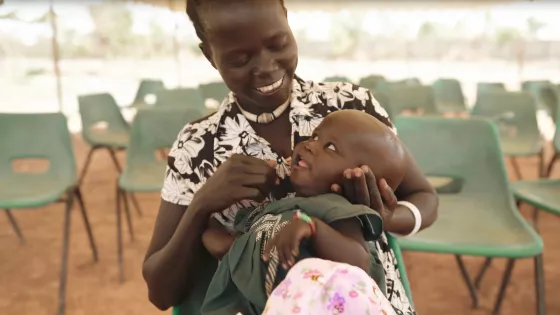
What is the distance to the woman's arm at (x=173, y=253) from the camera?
938 millimetres

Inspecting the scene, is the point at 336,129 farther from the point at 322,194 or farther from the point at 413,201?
the point at 413,201

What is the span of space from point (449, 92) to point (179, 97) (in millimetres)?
2830

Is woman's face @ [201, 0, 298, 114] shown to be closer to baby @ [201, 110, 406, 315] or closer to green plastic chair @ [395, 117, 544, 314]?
baby @ [201, 110, 406, 315]

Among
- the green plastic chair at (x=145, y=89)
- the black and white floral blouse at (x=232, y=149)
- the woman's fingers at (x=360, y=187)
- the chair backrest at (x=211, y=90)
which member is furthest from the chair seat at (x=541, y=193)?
the green plastic chair at (x=145, y=89)

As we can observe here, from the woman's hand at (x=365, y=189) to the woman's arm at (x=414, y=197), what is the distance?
14cm

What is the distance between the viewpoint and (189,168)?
40.0 inches

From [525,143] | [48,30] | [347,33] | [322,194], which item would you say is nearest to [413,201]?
[322,194]

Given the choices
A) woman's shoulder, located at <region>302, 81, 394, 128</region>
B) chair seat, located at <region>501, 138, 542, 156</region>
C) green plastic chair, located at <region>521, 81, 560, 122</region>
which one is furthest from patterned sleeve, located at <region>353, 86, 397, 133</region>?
green plastic chair, located at <region>521, 81, 560, 122</region>

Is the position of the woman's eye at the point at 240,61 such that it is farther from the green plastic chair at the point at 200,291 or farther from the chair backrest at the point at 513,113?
the chair backrest at the point at 513,113

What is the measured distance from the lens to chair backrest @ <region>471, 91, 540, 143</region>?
3.35 metres

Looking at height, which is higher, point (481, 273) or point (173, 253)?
point (173, 253)

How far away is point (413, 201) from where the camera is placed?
104 cm

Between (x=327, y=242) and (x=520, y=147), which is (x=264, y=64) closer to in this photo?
(x=327, y=242)

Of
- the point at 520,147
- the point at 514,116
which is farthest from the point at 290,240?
the point at 514,116
